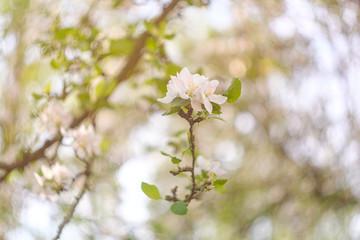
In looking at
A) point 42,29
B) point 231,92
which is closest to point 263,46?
point 42,29

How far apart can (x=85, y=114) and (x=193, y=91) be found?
0.58 metres

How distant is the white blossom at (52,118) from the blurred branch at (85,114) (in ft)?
0.09

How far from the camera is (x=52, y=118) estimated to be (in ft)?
2.94

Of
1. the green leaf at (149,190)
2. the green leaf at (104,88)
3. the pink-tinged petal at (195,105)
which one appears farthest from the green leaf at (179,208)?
the green leaf at (104,88)

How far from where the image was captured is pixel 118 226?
1487mm

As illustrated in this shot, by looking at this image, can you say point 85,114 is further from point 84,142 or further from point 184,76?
point 184,76

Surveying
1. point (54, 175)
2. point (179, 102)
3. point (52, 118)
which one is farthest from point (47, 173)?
point (179, 102)

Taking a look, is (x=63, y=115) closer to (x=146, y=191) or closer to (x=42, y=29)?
(x=146, y=191)

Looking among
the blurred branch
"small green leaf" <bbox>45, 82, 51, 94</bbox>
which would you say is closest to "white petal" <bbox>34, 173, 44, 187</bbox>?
the blurred branch

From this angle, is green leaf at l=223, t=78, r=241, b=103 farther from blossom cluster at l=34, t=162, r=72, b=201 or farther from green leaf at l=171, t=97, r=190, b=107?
blossom cluster at l=34, t=162, r=72, b=201

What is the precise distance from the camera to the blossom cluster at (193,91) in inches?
18.8

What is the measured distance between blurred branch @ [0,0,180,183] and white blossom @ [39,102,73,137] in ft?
0.09

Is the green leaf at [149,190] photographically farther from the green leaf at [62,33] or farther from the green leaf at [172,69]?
the green leaf at [62,33]

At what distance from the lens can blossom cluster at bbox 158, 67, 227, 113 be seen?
1.57ft
